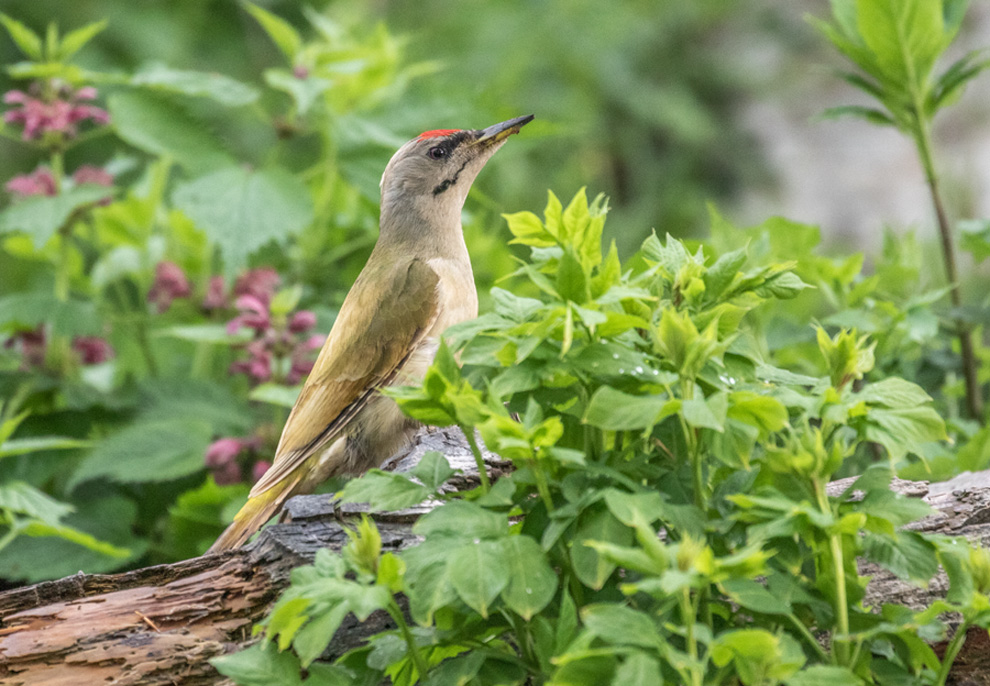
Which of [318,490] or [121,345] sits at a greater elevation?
[121,345]

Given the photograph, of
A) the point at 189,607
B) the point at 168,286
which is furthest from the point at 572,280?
the point at 168,286

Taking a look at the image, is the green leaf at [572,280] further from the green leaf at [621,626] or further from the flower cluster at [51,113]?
the flower cluster at [51,113]

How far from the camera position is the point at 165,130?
312 centimetres

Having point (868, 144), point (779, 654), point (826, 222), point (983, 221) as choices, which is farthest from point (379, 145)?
point (868, 144)

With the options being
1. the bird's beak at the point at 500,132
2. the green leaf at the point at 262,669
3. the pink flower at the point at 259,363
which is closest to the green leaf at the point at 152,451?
the pink flower at the point at 259,363

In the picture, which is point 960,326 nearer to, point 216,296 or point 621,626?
point 621,626

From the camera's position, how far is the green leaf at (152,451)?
8.34 feet

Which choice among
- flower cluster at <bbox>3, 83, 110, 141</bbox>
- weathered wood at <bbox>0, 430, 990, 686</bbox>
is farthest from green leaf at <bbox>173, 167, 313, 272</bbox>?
weathered wood at <bbox>0, 430, 990, 686</bbox>

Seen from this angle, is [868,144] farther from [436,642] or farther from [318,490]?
[436,642]

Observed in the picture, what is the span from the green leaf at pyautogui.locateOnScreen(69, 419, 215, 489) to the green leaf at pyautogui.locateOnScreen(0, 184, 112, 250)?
570 millimetres

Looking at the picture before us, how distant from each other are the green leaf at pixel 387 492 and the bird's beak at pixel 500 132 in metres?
1.65

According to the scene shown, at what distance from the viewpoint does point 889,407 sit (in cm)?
125

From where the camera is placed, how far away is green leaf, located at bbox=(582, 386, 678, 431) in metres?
1.13

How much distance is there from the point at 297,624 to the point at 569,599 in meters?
0.33
